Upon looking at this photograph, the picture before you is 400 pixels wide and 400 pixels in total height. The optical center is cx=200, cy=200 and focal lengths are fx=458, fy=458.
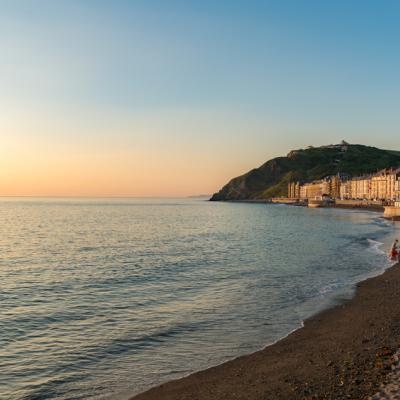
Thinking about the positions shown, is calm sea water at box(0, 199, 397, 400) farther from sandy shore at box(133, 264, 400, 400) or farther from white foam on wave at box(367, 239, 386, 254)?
white foam on wave at box(367, 239, 386, 254)

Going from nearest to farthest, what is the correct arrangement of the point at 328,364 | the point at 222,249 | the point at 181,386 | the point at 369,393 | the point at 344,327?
the point at 369,393
the point at 181,386
the point at 328,364
the point at 344,327
the point at 222,249

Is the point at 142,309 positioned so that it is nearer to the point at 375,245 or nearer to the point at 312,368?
the point at 312,368

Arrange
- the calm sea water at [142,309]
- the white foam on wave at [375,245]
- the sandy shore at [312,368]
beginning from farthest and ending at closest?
1. the white foam on wave at [375,245]
2. the calm sea water at [142,309]
3. the sandy shore at [312,368]

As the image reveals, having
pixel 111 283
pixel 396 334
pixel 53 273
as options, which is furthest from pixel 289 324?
pixel 53 273

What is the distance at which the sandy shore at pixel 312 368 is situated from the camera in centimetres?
1327

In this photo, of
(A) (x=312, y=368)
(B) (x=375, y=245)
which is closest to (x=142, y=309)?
(A) (x=312, y=368)

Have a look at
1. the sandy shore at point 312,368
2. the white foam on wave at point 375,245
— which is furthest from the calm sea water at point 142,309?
the white foam on wave at point 375,245

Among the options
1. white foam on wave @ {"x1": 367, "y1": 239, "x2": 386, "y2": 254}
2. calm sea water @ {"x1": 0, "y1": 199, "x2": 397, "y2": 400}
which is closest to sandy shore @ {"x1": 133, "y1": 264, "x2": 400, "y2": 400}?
calm sea water @ {"x1": 0, "y1": 199, "x2": 397, "y2": 400}

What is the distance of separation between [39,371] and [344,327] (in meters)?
13.4

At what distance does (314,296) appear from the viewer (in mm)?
28828

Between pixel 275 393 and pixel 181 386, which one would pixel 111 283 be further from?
pixel 275 393

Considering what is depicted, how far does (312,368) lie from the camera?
15.5 meters

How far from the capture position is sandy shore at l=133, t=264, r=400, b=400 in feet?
43.5

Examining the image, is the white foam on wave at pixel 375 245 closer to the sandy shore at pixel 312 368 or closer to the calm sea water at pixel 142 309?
the calm sea water at pixel 142 309
